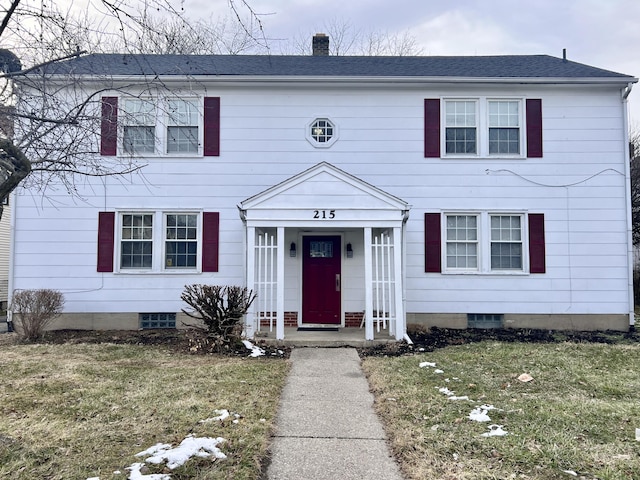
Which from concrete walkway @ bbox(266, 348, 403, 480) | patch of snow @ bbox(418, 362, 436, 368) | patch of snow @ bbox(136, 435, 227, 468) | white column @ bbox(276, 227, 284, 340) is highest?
white column @ bbox(276, 227, 284, 340)

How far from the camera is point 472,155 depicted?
961 centimetres

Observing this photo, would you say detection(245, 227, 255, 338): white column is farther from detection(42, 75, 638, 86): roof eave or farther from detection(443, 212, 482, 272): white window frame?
detection(443, 212, 482, 272): white window frame

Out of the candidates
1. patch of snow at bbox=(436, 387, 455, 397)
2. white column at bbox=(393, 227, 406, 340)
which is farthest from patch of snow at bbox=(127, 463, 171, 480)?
white column at bbox=(393, 227, 406, 340)

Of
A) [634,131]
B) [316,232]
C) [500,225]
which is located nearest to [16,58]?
[316,232]

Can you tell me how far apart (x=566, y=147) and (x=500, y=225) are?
2323 millimetres

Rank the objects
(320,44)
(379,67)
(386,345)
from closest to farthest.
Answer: (386,345), (379,67), (320,44)

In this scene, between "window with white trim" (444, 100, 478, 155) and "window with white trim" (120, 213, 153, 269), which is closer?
"window with white trim" (120, 213, 153, 269)

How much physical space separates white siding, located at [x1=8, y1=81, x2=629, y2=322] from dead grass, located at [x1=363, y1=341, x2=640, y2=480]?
2.61 m

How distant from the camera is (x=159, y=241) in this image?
9430 millimetres

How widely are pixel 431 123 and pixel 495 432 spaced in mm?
7338

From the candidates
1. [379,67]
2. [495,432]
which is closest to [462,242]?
[379,67]

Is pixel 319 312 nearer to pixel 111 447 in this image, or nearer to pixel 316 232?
pixel 316 232

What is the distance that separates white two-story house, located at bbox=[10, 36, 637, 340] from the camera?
368 inches

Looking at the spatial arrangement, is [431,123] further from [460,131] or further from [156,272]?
[156,272]
